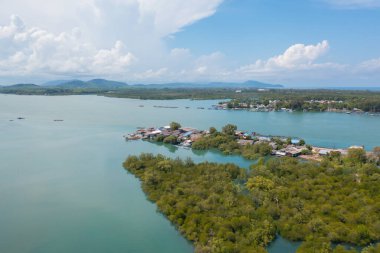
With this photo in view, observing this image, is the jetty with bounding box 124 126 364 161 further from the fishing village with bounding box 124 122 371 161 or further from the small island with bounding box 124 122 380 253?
the small island with bounding box 124 122 380 253

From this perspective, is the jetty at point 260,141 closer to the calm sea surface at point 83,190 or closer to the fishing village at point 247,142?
the fishing village at point 247,142

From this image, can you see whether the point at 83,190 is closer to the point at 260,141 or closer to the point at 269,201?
the point at 269,201

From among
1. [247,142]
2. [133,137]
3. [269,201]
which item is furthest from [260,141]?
[269,201]

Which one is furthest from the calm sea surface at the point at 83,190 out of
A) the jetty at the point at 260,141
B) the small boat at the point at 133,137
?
the jetty at the point at 260,141

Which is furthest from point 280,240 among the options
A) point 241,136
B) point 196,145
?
point 241,136

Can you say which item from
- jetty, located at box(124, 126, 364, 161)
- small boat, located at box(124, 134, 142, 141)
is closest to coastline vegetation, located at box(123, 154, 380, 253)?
jetty, located at box(124, 126, 364, 161)
